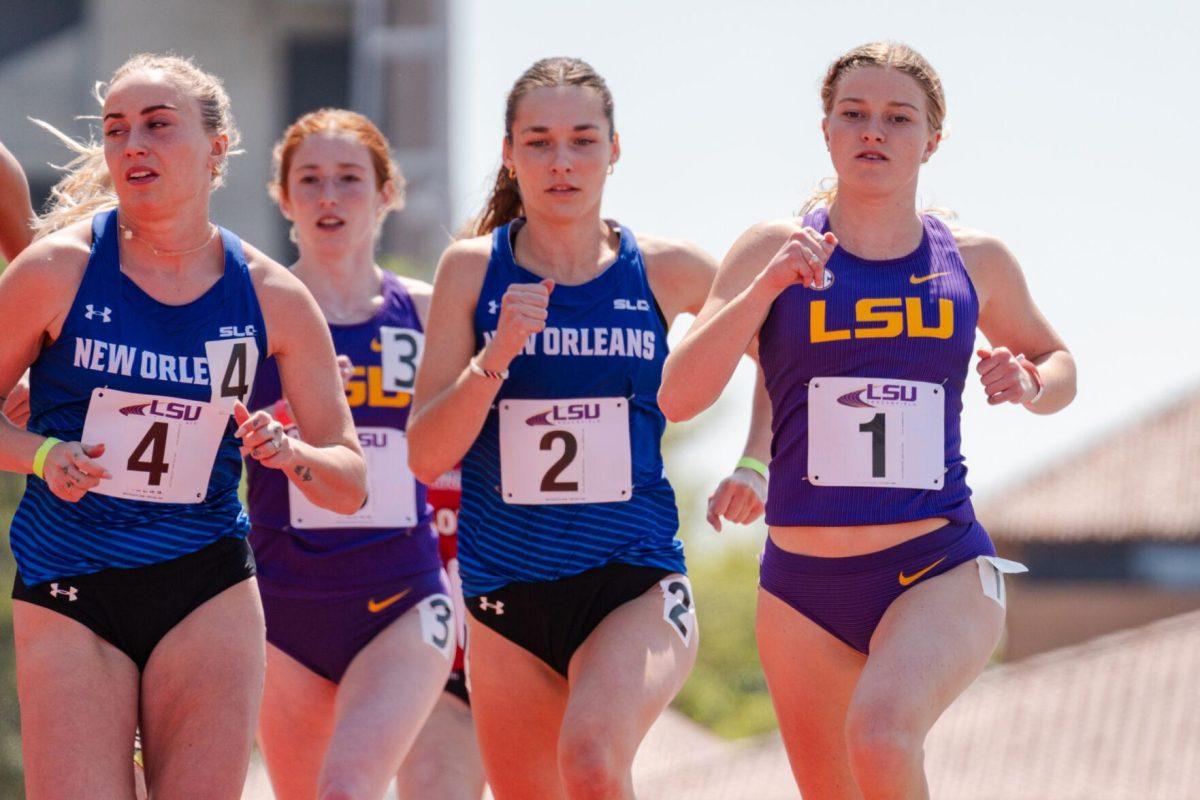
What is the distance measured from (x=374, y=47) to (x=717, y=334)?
29807 millimetres

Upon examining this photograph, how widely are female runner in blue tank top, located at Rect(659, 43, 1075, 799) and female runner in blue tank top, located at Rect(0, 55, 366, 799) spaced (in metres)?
1.14

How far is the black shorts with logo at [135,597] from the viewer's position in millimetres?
4457

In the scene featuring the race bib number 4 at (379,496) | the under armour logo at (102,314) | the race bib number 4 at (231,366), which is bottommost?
the race bib number 4 at (379,496)

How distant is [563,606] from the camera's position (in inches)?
203

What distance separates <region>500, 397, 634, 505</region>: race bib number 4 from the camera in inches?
208

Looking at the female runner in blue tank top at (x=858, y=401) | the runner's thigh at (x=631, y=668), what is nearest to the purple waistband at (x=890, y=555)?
the female runner in blue tank top at (x=858, y=401)

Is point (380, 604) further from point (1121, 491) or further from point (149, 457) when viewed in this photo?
point (1121, 491)

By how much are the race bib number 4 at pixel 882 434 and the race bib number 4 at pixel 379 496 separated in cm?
171

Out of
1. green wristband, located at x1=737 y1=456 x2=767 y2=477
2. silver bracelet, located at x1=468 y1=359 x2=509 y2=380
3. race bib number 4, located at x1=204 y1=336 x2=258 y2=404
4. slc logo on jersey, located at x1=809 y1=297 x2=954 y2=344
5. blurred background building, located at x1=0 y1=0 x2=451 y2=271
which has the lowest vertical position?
green wristband, located at x1=737 y1=456 x2=767 y2=477

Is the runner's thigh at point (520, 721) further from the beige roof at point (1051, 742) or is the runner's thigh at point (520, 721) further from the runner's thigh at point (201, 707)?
the beige roof at point (1051, 742)

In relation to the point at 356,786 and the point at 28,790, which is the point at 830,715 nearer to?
the point at 356,786

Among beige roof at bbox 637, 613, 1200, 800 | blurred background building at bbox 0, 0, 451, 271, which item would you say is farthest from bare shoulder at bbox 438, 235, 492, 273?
blurred background building at bbox 0, 0, 451, 271

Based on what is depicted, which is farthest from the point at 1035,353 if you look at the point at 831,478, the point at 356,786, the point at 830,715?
the point at 356,786

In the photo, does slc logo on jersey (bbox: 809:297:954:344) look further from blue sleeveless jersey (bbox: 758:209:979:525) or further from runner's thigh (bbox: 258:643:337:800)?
runner's thigh (bbox: 258:643:337:800)
